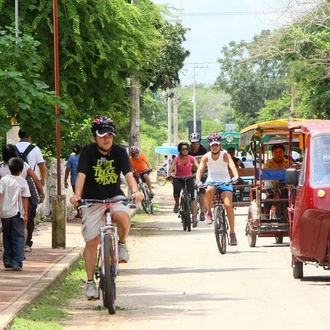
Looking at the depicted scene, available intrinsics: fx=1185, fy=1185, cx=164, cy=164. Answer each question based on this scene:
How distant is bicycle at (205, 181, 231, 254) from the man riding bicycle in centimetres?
614

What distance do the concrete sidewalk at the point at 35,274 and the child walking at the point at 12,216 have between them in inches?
7.7

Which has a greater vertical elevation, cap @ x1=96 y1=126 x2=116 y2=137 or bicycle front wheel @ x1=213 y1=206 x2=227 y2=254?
cap @ x1=96 y1=126 x2=116 y2=137

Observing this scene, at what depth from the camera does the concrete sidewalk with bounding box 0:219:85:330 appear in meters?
11.7

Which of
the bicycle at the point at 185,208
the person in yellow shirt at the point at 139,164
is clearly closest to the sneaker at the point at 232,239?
the bicycle at the point at 185,208

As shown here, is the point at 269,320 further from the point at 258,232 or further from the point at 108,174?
the point at 258,232

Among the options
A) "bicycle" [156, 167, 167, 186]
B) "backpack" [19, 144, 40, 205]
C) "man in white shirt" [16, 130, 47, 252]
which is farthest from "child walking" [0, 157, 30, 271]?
"bicycle" [156, 167, 167, 186]

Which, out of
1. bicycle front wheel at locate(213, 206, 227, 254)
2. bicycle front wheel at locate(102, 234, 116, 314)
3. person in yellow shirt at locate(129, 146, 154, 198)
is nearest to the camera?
bicycle front wheel at locate(102, 234, 116, 314)

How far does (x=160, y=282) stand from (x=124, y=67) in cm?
834

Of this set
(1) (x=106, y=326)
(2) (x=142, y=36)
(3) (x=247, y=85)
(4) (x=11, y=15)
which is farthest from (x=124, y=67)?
(3) (x=247, y=85)

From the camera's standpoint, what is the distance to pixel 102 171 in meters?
12.4

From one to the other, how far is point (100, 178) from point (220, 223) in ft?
21.5

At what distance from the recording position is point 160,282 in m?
14.9

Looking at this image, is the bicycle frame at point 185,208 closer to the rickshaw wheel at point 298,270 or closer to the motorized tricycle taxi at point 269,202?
the motorized tricycle taxi at point 269,202

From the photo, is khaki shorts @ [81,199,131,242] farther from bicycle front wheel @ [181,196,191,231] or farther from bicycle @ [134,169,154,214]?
bicycle @ [134,169,154,214]
